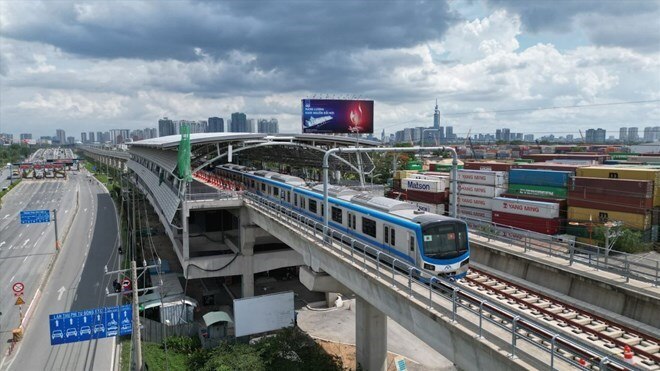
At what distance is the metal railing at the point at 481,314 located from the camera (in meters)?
10.0

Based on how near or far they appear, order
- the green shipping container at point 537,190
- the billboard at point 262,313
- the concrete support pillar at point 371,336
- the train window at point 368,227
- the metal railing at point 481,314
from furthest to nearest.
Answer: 1. the green shipping container at point 537,190
2. the billboard at point 262,313
3. the concrete support pillar at point 371,336
4. the train window at point 368,227
5. the metal railing at point 481,314

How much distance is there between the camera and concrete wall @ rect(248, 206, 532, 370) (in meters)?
11.2

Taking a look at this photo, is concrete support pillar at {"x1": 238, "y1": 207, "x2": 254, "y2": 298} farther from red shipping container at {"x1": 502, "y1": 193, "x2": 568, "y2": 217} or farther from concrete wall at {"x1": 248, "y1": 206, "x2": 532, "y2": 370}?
red shipping container at {"x1": 502, "y1": 193, "x2": 568, "y2": 217}

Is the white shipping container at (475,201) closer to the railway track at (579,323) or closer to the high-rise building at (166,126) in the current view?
the railway track at (579,323)

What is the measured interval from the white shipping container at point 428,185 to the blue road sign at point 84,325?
44.3 m

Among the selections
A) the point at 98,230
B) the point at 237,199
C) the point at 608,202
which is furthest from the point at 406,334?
the point at 98,230

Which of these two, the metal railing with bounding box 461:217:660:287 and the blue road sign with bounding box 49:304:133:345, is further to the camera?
the blue road sign with bounding box 49:304:133:345

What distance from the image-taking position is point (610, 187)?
150ft

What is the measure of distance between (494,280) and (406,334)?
13.9 metres

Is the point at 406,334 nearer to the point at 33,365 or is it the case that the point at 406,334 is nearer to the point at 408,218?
the point at 408,218

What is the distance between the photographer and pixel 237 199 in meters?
35.7

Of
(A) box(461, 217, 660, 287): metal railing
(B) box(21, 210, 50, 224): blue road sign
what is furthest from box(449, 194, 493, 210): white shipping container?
(B) box(21, 210, 50, 224): blue road sign

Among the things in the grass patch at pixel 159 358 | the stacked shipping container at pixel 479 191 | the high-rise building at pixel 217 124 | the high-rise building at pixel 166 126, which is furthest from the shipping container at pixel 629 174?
the high-rise building at pixel 166 126

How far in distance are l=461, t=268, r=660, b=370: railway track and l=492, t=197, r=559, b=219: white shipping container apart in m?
33.6
